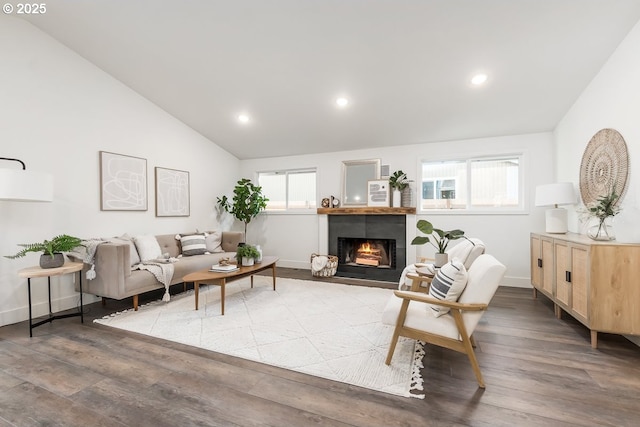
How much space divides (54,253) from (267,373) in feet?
8.77

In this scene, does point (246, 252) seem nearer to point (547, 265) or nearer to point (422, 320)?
point (422, 320)

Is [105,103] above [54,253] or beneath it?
above

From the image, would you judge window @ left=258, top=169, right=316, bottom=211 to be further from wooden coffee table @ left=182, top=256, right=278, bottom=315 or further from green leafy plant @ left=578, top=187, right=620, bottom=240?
green leafy plant @ left=578, top=187, right=620, bottom=240

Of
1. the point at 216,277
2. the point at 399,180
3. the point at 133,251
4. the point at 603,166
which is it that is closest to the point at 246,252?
the point at 216,277

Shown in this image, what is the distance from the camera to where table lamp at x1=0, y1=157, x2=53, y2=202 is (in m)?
2.56

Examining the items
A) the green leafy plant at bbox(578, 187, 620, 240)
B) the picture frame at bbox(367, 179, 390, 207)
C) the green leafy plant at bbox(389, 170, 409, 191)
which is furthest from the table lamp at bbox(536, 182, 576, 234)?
the picture frame at bbox(367, 179, 390, 207)

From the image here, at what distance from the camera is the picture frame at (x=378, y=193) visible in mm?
5254

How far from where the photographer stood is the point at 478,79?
138 inches

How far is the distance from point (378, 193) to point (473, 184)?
162 centimetres

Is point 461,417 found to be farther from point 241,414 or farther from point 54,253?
point 54,253

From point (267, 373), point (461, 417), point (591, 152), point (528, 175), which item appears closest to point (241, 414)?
point (267, 373)

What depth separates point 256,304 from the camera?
3.71m

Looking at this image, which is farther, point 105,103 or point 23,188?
point 105,103

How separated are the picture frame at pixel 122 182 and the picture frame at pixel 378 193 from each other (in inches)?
152
